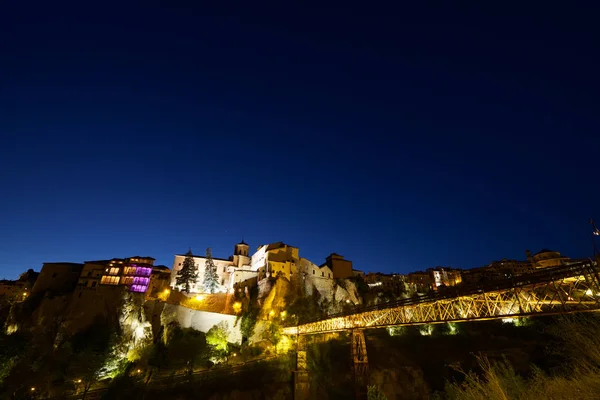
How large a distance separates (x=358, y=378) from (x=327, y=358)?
20032 mm

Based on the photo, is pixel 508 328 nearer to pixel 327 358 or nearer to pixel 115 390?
pixel 327 358

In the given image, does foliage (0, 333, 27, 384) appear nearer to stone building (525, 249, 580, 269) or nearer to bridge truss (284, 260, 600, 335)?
bridge truss (284, 260, 600, 335)

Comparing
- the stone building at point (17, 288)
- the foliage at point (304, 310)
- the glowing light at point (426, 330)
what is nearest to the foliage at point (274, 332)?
the foliage at point (304, 310)

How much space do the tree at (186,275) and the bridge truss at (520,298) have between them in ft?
159

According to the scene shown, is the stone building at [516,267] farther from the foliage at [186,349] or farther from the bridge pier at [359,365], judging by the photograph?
the foliage at [186,349]

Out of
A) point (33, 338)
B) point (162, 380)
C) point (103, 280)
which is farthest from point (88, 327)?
point (162, 380)

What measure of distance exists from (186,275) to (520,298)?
59837 millimetres

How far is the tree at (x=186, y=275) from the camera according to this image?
61312 mm

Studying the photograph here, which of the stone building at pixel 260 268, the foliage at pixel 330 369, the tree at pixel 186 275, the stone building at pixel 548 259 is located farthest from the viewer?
the stone building at pixel 548 259

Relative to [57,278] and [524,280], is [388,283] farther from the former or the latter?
[57,278]

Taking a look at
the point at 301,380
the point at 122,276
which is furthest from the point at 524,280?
the point at 122,276

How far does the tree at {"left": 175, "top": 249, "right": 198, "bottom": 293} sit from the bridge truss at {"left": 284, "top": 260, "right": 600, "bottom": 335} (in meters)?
48.5

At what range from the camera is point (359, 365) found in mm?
26406

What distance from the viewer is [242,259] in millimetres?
76812
